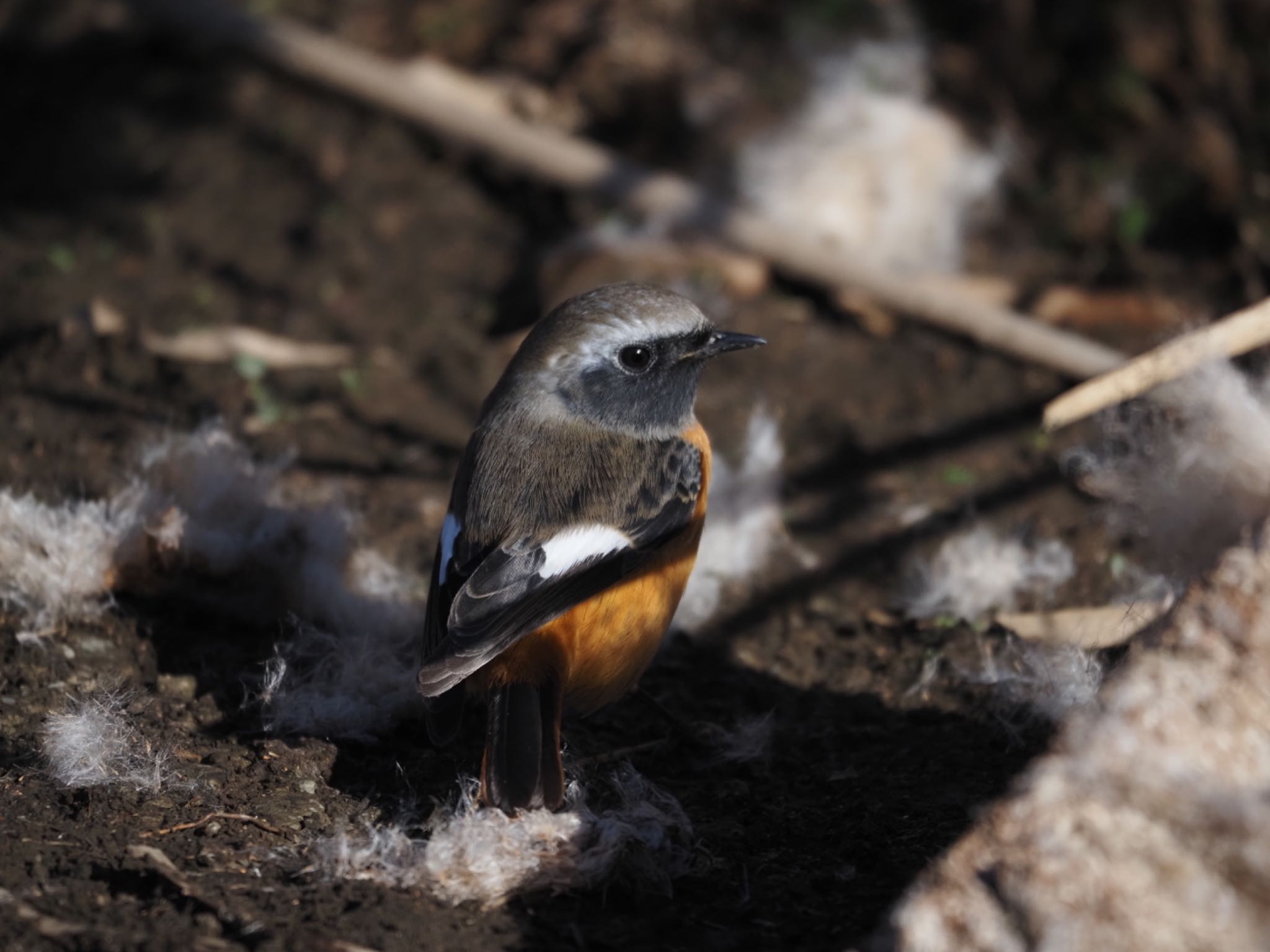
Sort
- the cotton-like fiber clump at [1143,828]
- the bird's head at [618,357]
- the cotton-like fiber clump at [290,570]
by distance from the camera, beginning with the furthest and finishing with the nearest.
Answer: the bird's head at [618,357]
the cotton-like fiber clump at [290,570]
the cotton-like fiber clump at [1143,828]

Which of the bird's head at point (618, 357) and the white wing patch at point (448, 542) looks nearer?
the white wing patch at point (448, 542)

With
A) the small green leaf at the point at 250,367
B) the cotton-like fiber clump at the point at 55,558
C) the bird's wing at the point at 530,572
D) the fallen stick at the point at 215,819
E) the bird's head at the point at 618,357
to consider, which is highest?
the bird's head at the point at 618,357

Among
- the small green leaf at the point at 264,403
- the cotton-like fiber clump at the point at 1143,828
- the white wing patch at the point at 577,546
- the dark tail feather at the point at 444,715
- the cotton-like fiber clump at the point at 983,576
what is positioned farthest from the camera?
the small green leaf at the point at 264,403

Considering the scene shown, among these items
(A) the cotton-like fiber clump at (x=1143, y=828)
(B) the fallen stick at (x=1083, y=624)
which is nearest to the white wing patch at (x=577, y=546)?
(A) the cotton-like fiber clump at (x=1143, y=828)

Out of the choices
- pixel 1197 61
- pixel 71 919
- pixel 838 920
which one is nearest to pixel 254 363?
pixel 71 919

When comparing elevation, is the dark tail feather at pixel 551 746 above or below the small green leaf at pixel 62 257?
above

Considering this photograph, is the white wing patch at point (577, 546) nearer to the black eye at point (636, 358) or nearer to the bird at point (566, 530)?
the bird at point (566, 530)

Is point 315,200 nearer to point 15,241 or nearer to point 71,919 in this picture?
point 15,241

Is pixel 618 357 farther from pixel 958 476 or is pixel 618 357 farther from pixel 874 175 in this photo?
pixel 874 175

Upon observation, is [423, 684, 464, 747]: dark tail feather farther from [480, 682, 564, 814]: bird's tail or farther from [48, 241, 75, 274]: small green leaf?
[48, 241, 75, 274]: small green leaf

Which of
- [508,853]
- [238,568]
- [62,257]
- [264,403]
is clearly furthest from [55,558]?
A: [62,257]
